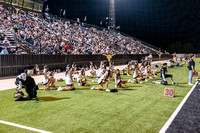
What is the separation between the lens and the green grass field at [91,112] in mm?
5633

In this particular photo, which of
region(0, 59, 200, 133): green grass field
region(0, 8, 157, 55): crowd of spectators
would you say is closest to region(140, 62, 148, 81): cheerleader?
region(0, 59, 200, 133): green grass field

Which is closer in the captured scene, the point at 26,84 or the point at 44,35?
the point at 26,84

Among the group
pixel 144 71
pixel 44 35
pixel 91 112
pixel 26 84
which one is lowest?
pixel 91 112

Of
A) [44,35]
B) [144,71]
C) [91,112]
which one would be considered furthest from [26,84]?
[44,35]

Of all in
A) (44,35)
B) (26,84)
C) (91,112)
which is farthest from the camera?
(44,35)

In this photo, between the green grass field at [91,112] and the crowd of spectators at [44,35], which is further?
the crowd of spectators at [44,35]

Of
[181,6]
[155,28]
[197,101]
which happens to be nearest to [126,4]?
[155,28]

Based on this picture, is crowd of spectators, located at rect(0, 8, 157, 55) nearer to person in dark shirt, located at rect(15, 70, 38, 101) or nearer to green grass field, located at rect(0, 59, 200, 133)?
person in dark shirt, located at rect(15, 70, 38, 101)

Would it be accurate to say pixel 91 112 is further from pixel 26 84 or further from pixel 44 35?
pixel 44 35

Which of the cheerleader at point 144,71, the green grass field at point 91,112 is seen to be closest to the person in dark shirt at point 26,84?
the green grass field at point 91,112

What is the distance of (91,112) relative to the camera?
277 inches

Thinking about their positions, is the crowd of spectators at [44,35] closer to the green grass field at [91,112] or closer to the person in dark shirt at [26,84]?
the person in dark shirt at [26,84]

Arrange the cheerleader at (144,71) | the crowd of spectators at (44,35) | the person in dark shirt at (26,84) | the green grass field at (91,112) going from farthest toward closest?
the crowd of spectators at (44,35) < the cheerleader at (144,71) < the person in dark shirt at (26,84) < the green grass field at (91,112)

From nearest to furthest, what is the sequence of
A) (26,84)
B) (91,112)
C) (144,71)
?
1. (91,112)
2. (26,84)
3. (144,71)
